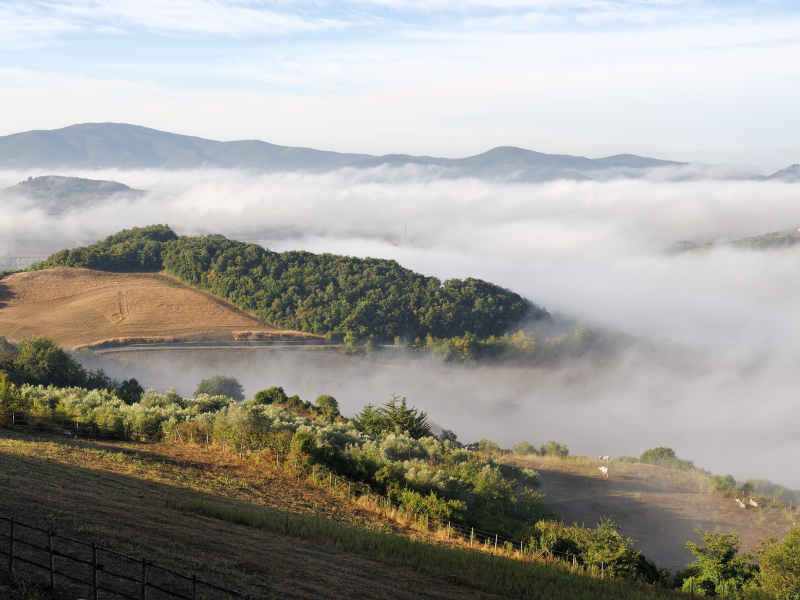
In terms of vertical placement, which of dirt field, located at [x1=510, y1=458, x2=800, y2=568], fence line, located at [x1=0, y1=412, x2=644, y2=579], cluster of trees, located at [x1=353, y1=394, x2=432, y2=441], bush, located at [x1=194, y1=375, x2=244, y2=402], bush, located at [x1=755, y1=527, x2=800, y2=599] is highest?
bush, located at [x1=755, y1=527, x2=800, y2=599]

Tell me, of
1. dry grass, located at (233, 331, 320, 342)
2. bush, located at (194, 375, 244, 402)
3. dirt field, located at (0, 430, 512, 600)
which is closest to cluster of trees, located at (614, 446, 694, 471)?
dirt field, located at (0, 430, 512, 600)

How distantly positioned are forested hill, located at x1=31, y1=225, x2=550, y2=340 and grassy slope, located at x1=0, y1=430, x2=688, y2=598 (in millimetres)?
87000

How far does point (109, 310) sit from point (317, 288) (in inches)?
1394

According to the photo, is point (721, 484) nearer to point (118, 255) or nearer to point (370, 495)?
point (370, 495)

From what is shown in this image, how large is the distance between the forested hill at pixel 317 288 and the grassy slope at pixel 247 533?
8700 cm

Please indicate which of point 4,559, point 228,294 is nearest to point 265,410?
point 4,559

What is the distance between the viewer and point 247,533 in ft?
54.8

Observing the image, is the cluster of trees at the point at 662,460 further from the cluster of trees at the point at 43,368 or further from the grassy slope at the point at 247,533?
the cluster of trees at the point at 43,368

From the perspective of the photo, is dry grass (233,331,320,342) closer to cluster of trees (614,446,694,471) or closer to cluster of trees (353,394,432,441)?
cluster of trees (353,394,432,441)

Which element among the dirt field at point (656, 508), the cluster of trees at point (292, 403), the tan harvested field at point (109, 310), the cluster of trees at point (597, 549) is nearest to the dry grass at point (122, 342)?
the tan harvested field at point (109, 310)

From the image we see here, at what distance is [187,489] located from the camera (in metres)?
21.1

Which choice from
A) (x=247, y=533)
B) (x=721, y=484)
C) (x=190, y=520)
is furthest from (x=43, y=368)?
(x=721, y=484)

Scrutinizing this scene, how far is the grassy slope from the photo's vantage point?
13336 millimetres

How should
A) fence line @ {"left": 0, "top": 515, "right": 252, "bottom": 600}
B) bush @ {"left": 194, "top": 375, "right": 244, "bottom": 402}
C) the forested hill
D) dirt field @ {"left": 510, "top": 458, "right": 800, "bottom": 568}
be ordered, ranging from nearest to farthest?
fence line @ {"left": 0, "top": 515, "right": 252, "bottom": 600}
dirt field @ {"left": 510, "top": 458, "right": 800, "bottom": 568}
bush @ {"left": 194, "top": 375, "right": 244, "bottom": 402}
the forested hill
